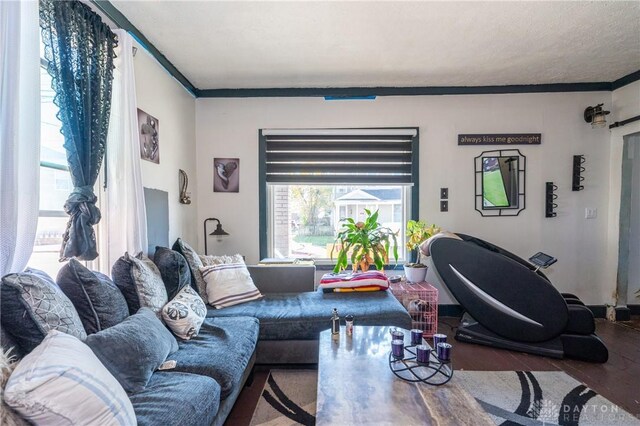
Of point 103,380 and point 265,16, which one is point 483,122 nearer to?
point 265,16

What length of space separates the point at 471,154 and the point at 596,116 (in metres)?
1.26

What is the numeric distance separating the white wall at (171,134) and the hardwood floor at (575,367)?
1635 millimetres

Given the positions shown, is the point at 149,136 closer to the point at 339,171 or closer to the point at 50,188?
the point at 50,188

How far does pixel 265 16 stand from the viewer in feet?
6.98

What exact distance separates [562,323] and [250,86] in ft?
11.7

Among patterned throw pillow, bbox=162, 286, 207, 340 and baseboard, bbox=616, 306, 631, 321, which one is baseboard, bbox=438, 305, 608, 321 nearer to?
baseboard, bbox=616, 306, 631, 321

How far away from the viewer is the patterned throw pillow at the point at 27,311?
1102 mm

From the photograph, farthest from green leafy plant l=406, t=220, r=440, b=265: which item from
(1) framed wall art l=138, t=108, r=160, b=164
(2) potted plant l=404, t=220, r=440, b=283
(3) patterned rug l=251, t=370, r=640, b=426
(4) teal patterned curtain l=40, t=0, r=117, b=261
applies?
(4) teal patterned curtain l=40, t=0, r=117, b=261

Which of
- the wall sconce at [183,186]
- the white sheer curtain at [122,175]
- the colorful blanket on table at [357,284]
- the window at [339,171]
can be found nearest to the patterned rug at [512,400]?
the colorful blanket on table at [357,284]

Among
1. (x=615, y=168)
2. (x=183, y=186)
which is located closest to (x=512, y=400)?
(x=615, y=168)

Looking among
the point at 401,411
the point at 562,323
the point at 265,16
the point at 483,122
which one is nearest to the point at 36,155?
the point at 265,16

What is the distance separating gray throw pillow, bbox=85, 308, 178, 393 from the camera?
1253 mm

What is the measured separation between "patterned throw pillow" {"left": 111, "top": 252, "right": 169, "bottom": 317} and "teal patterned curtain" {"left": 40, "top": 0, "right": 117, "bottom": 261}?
0.19 metres

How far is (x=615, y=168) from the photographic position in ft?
10.9
